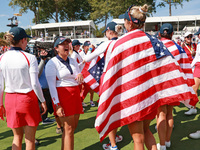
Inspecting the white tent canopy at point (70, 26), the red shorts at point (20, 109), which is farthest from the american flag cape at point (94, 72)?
the white tent canopy at point (70, 26)

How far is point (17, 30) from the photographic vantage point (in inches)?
98.6

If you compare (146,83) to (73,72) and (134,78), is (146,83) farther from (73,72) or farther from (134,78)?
(73,72)

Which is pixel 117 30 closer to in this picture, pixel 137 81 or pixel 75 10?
pixel 137 81

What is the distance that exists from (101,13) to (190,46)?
124ft

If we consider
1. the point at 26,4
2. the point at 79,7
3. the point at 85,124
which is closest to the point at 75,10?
the point at 79,7

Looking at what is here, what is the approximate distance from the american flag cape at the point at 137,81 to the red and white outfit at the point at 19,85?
1.08 m

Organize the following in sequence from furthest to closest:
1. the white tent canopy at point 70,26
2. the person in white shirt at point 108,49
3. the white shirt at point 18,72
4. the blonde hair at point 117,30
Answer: the white tent canopy at point 70,26 → the blonde hair at point 117,30 → the person in white shirt at point 108,49 → the white shirt at point 18,72

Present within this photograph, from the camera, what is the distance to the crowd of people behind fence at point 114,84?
1.97 metres

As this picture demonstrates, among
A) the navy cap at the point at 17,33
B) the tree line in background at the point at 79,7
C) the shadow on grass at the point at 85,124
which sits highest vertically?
the tree line in background at the point at 79,7

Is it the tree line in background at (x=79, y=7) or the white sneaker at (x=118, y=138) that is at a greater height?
the tree line in background at (x=79, y=7)

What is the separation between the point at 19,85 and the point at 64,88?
2.18 ft

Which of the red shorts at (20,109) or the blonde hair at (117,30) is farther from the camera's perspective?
the blonde hair at (117,30)

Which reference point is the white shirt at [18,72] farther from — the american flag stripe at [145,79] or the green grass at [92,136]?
the green grass at [92,136]

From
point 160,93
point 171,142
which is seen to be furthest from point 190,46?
point 160,93
